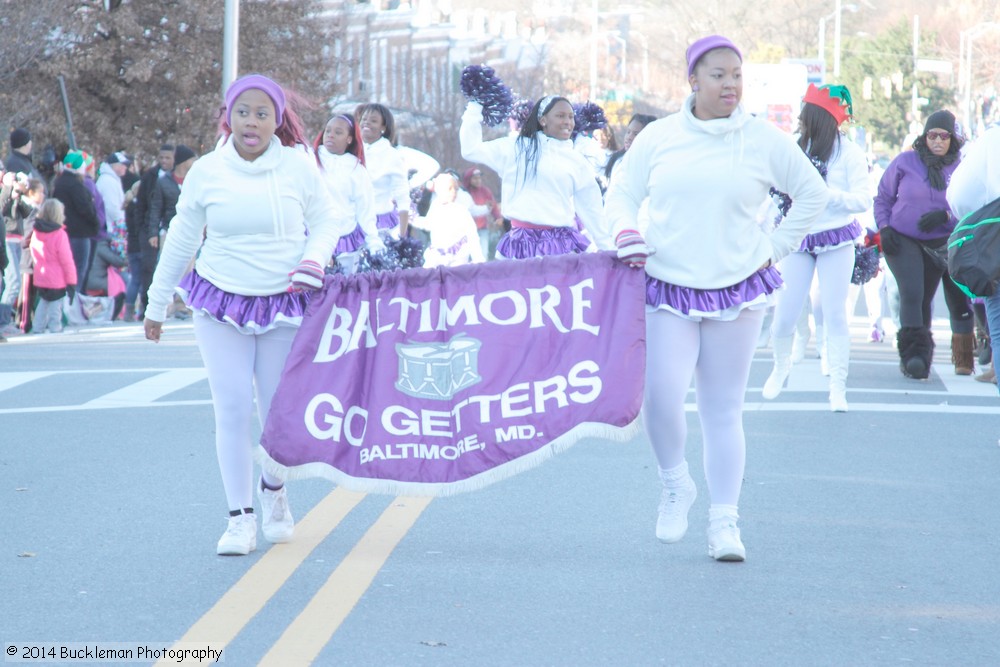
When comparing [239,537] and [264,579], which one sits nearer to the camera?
[264,579]

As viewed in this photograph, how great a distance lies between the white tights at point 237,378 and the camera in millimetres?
6527

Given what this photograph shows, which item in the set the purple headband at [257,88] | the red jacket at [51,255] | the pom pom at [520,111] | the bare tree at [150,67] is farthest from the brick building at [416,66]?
the purple headband at [257,88]

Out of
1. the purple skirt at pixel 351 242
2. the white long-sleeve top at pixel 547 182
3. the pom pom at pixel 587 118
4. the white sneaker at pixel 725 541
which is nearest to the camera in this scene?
the white sneaker at pixel 725 541

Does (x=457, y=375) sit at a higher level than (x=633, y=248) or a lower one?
lower

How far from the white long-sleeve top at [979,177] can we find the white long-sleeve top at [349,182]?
196 inches

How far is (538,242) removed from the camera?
1096cm

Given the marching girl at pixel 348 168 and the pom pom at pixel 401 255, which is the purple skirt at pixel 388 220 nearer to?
the marching girl at pixel 348 168

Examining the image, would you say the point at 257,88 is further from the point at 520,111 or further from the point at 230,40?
the point at 230,40

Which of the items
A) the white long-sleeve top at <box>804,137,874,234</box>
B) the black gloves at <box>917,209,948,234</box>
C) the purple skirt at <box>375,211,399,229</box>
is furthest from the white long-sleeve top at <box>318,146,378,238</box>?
the black gloves at <box>917,209,948,234</box>

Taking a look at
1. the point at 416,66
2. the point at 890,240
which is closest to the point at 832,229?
the point at 890,240

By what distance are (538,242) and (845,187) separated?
2.14m

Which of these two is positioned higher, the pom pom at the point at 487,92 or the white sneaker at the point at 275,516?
the pom pom at the point at 487,92

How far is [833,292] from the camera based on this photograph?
10758 mm

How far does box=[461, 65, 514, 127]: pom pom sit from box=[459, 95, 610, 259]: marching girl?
0.18 m
